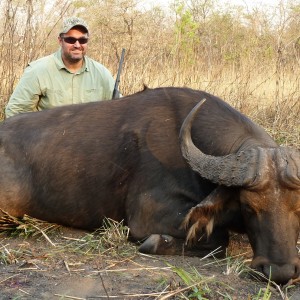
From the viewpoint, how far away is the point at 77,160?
16.6 ft

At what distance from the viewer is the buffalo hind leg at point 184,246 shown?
4379 millimetres

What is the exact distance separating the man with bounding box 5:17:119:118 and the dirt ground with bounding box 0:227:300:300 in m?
2.53

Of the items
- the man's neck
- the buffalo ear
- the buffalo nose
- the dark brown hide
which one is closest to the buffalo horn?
the dark brown hide

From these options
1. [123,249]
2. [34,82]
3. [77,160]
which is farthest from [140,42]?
[123,249]

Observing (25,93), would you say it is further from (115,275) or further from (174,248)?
(115,275)

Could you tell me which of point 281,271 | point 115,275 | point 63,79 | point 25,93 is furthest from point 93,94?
point 281,271

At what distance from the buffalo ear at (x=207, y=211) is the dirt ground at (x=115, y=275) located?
253mm

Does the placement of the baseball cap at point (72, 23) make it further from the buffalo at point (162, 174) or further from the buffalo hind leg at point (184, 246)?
the buffalo hind leg at point (184, 246)

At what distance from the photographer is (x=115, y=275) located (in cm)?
381

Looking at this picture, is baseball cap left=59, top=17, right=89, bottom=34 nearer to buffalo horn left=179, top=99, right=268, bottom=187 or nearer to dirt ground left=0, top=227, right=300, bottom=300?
dirt ground left=0, top=227, right=300, bottom=300

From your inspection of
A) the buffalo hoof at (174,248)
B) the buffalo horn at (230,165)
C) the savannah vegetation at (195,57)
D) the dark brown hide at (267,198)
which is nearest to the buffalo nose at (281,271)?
the dark brown hide at (267,198)

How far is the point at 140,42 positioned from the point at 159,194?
5000mm

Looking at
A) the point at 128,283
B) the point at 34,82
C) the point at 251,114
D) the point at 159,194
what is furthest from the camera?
the point at 251,114

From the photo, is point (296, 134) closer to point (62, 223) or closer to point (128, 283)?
point (62, 223)
